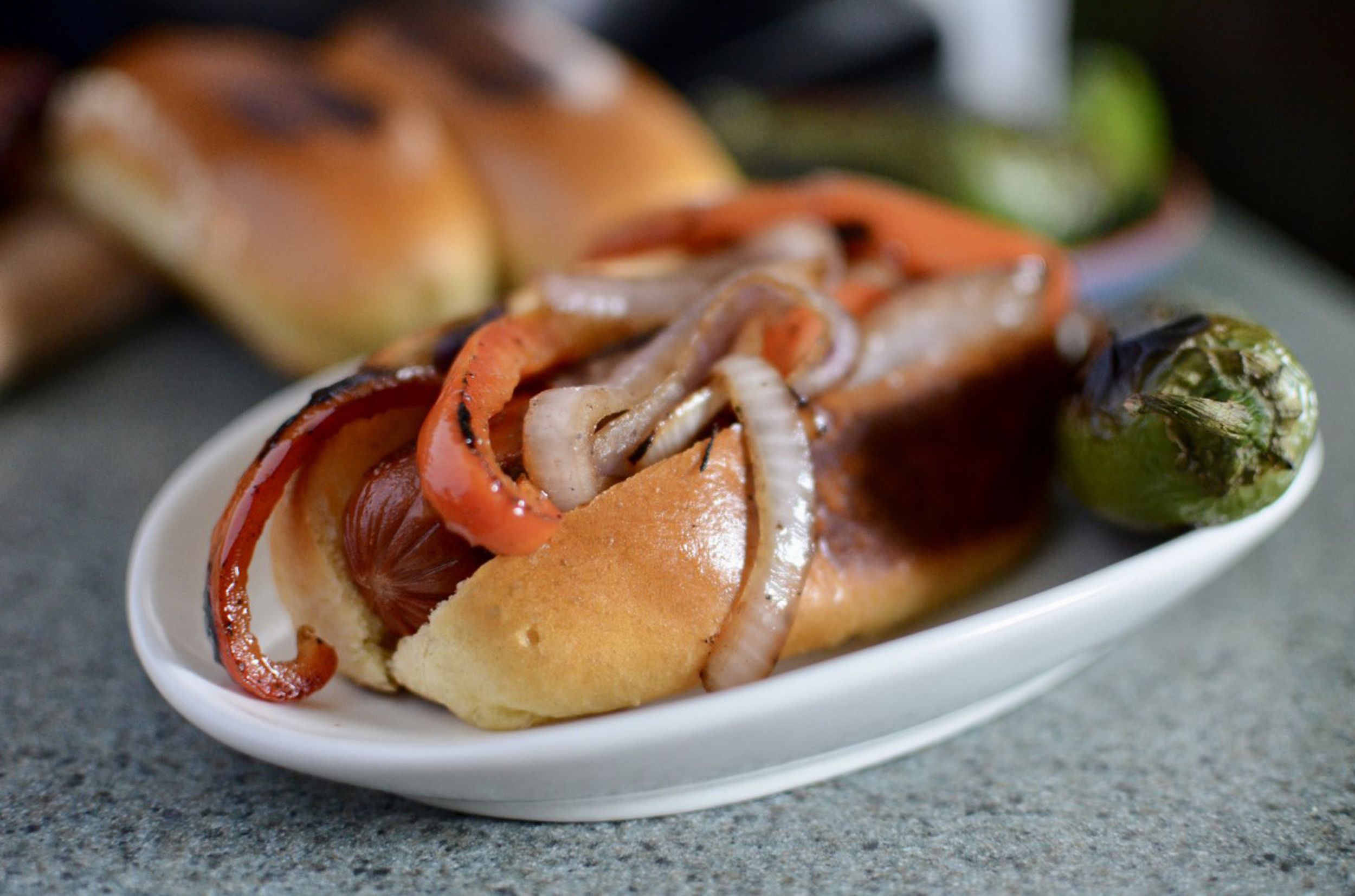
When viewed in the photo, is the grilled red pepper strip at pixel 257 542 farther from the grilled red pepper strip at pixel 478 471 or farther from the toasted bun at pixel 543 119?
the toasted bun at pixel 543 119

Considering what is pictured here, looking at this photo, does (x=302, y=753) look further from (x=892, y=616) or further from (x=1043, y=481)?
(x=1043, y=481)

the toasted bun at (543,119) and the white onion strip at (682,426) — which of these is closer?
the white onion strip at (682,426)

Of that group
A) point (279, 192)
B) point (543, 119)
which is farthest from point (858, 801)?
point (543, 119)

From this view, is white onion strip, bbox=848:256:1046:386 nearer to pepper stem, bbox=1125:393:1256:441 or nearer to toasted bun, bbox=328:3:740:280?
pepper stem, bbox=1125:393:1256:441

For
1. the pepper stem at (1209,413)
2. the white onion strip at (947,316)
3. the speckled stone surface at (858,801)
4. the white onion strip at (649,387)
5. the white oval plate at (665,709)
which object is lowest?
the speckled stone surface at (858,801)

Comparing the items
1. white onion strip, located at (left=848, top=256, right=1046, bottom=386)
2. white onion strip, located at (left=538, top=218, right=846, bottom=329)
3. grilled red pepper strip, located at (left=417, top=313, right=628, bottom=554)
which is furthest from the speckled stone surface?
white onion strip, located at (left=538, top=218, right=846, bottom=329)

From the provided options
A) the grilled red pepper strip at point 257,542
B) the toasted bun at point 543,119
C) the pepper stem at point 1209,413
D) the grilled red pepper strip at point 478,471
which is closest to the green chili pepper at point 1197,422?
the pepper stem at point 1209,413
